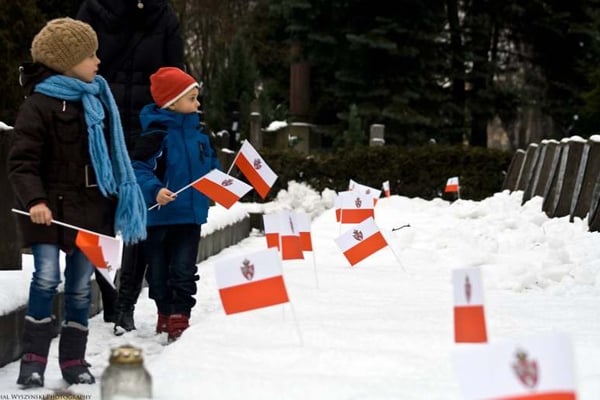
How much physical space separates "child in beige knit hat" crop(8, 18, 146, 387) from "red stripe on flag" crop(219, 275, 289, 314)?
592mm

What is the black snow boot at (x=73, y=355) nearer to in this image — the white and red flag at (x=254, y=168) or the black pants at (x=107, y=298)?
the black pants at (x=107, y=298)

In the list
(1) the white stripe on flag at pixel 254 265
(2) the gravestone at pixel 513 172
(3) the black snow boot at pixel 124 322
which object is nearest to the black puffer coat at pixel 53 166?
(1) the white stripe on flag at pixel 254 265

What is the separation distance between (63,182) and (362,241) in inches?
156

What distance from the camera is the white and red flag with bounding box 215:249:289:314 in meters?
5.66

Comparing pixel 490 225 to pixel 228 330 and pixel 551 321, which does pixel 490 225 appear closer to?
pixel 551 321

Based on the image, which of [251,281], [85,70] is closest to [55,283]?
[251,281]

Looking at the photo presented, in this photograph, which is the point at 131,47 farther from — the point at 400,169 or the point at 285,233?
the point at 400,169

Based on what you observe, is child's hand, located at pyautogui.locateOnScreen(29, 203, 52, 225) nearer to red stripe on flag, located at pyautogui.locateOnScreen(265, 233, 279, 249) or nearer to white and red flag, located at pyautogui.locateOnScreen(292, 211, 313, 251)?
red stripe on flag, located at pyautogui.locateOnScreen(265, 233, 279, 249)

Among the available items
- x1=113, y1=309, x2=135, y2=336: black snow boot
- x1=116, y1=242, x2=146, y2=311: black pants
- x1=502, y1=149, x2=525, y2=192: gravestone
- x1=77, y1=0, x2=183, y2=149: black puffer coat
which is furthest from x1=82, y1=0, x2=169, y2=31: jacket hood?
x1=502, y1=149, x2=525, y2=192: gravestone

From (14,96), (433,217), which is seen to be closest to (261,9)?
(14,96)

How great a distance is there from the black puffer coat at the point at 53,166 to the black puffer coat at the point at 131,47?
2123mm

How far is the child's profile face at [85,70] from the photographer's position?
5789 millimetres

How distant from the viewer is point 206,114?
28.3 meters

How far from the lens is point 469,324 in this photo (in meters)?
4.92
